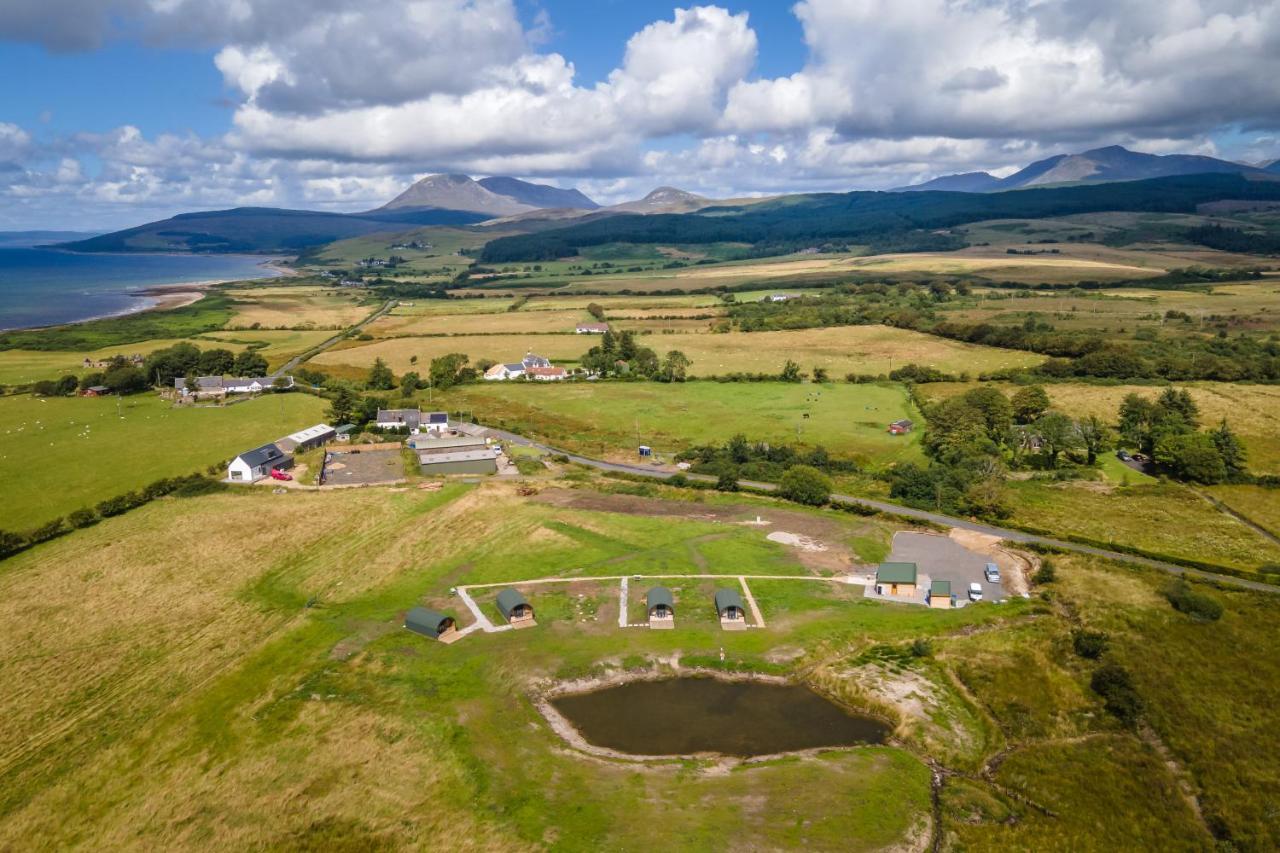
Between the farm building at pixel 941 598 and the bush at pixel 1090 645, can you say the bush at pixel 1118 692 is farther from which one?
the farm building at pixel 941 598

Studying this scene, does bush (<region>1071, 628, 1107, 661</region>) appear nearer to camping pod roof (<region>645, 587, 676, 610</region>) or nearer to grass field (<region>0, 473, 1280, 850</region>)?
grass field (<region>0, 473, 1280, 850</region>)

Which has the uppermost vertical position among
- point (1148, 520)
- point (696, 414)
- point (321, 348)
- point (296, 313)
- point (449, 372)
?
point (296, 313)

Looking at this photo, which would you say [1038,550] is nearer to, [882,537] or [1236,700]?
[882,537]

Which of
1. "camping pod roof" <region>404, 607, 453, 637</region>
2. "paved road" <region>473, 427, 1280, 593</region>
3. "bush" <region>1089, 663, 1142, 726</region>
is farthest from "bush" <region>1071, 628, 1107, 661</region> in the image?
"camping pod roof" <region>404, 607, 453, 637</region>

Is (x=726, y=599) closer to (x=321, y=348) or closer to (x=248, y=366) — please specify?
(x=248, y=366)

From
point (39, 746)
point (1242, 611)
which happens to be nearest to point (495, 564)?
point (39, 746)

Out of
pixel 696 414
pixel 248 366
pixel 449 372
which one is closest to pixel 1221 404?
pixel 696 414

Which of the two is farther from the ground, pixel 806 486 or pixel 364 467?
pixel 806 486
